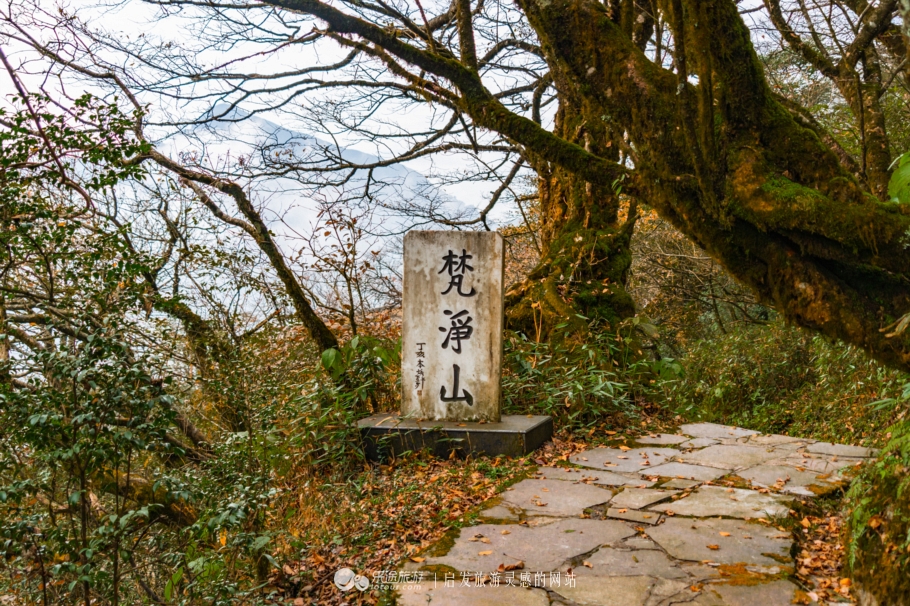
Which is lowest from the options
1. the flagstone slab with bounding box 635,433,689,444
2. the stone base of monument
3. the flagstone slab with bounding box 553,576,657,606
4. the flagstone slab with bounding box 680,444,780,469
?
the flagstone slab with bounding box 553,576,657,606

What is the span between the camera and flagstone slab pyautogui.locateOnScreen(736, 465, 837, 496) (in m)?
3.86

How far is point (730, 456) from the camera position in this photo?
4.79 m

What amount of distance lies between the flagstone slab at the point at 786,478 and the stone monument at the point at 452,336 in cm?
151

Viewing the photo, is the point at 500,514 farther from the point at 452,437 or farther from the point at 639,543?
the point at 452,437

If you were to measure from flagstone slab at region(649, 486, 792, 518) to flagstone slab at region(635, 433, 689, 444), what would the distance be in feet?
4.44

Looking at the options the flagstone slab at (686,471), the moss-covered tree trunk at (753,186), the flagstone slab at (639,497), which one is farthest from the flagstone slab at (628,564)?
the flagstone slab at (686,471)

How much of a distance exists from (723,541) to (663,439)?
92.7 inches

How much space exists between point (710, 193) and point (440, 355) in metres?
2.67

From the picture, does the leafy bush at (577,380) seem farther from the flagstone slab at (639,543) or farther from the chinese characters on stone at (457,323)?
the flagstone slab at (639,543)

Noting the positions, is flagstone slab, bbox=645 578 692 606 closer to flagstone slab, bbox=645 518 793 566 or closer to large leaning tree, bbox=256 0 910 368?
flagstone slab, bbox=645 518 793 566

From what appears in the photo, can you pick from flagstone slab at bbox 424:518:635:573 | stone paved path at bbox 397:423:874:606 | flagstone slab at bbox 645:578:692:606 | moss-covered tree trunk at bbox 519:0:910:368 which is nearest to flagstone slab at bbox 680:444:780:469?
stone paved path at bbox 397:423:874:606

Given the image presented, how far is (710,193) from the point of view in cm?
296

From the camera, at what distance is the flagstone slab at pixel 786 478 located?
12.7 feet

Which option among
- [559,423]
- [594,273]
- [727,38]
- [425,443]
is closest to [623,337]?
[594,273]
